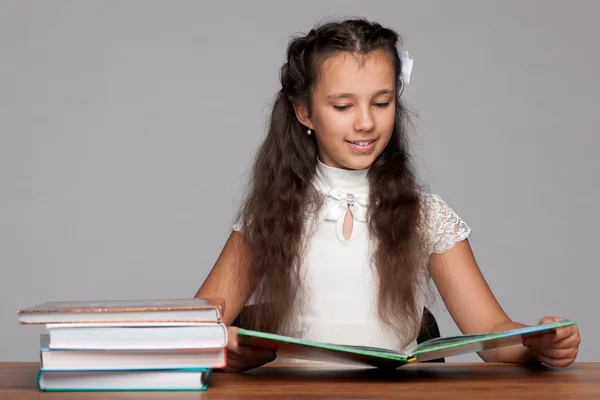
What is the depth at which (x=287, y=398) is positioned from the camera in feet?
4.25

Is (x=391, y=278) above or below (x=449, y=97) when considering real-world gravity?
below

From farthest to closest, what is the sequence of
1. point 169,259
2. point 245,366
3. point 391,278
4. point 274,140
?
point 169,259 < point 274,140 < point 391,278 < point 245,366

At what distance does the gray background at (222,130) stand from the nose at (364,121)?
150 cm

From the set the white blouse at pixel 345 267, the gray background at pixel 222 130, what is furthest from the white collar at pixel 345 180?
the gray background at pixel 222 130

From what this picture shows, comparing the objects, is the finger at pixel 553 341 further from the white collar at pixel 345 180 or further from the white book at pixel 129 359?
the white collar at pixel 345 180

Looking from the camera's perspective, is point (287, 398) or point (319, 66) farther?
point (319, 66)

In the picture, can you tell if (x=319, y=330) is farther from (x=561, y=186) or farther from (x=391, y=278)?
(x=561, y=186)

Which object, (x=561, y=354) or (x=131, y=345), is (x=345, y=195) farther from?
(x=131, y=345)

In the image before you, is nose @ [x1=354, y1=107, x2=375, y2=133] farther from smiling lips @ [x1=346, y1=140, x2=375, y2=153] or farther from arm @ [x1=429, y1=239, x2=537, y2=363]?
arm @ [x1=429, y1=239, x2=537, y2=363]

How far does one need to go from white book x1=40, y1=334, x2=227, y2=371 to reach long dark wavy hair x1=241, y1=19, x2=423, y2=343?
0.86 metres

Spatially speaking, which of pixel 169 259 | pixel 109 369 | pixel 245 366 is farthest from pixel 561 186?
pixel 109 369

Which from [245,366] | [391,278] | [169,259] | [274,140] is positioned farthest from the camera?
[169,259]

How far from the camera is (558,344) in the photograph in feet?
5.13

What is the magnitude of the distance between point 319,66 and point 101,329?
1.09 m
